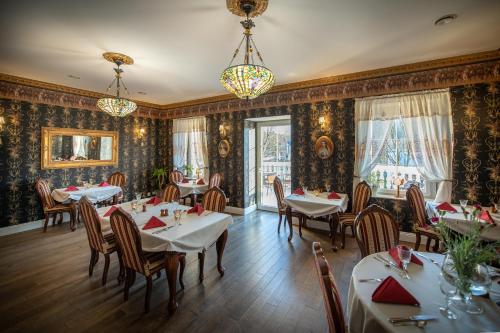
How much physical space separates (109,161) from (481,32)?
7.07 metres

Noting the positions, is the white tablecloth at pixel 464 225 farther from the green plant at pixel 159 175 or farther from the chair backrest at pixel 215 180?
the green plant at pixel 159 175

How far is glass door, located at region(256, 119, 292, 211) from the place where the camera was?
18.0 ft

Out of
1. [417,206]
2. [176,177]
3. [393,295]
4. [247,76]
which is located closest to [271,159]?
[176,177]

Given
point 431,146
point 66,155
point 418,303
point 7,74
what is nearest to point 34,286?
point 66,155

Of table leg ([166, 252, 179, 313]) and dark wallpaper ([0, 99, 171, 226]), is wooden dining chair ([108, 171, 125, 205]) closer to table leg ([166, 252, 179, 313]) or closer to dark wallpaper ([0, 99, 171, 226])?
dark wallpaper ([0, 99, 171, 226])

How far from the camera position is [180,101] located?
617 centimetres

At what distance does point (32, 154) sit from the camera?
446 cm

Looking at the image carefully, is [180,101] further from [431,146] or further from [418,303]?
[418,303]

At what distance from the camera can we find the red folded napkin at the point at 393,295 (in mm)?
1166

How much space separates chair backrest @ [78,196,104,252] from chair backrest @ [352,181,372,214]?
3.70m

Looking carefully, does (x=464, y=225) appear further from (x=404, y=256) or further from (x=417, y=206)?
(x=404, y=256)

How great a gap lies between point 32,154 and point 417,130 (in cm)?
712

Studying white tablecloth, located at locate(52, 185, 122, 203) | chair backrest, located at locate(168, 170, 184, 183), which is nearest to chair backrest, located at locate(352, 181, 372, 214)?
chair backrest, located at locate(168, 170, 184, 183)

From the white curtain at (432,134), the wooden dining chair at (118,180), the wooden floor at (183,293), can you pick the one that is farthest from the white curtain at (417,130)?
the wooden dining chair at (118,180)
